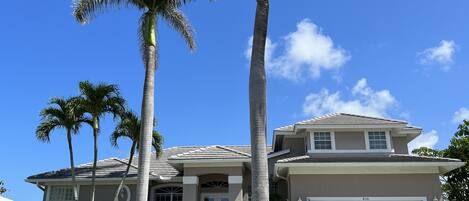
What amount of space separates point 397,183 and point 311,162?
369 cm

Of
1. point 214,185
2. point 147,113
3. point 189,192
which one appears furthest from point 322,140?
point 147,113

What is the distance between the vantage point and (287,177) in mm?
20078

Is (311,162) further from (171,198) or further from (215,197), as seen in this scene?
(171,198)

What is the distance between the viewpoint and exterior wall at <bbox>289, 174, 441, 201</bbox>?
18.7m

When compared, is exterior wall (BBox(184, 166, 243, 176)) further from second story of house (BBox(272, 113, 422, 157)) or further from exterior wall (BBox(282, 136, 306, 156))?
exterior wall (BBox(282, 136, 306, 156))

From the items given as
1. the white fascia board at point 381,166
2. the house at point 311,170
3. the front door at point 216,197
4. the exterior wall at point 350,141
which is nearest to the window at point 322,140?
the house at point 311,170

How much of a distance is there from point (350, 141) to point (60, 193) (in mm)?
13551

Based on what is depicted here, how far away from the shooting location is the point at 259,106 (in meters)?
10.7

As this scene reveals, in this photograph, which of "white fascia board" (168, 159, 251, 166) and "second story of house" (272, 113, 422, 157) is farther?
"second story of house" (272, 113, 422, 157)

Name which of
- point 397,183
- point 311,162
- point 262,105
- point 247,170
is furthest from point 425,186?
point 262,105

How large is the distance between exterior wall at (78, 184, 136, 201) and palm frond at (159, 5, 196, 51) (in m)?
7.47

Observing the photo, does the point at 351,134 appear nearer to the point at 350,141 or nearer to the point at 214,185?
the point at 350,141

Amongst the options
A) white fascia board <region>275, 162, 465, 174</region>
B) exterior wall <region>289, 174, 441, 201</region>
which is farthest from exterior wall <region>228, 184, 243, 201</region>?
exterior wall <region>289, 174, 441, 201</region>

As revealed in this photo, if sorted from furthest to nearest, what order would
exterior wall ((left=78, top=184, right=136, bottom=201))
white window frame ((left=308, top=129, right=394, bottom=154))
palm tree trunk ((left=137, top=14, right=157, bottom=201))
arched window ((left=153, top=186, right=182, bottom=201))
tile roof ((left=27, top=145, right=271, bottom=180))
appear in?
arched window ((left=153, top=186, right=182, bottom=201)), exterior wall ((left=78, top=184, right=136, bottom=201)), tile roof ((left=27, top=145, right=271, bottom=180)), white window frame ((left=308, top=129, right=394, bottom=154)), palm tree trunk ((left=137, top=14, right=157, bottom=201))
